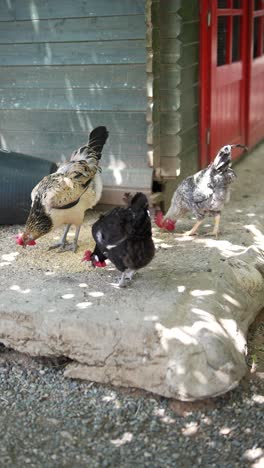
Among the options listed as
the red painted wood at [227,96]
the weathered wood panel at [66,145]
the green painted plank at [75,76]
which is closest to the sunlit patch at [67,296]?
the weathered wood panel at [66,145]

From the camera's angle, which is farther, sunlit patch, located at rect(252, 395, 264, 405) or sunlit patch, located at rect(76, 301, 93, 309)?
sunlit patch, located at rect(76, 301, 93, 309)

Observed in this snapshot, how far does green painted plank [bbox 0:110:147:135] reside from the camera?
5879 mm

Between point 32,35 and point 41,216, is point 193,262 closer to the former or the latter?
point 41,216

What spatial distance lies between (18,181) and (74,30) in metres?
1.60

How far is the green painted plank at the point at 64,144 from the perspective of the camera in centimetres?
597

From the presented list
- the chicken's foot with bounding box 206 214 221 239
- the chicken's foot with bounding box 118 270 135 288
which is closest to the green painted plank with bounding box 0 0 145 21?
the chicken's foot with bounding box 206 214 221 239

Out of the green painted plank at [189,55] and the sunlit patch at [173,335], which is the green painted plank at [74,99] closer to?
the green painted plank at [189,55]

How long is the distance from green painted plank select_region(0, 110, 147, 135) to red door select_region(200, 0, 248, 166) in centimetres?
121

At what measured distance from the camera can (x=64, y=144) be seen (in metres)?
6.29

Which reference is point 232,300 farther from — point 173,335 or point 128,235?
point 128,235

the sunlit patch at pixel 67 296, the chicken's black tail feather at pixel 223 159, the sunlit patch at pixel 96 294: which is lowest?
the sunlit patch at pixel 96 294

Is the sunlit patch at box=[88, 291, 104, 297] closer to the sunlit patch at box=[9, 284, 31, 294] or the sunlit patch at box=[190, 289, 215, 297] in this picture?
the sunlit patch at box=[9, 284, 31, 294]

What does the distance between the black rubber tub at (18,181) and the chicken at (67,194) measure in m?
0.57

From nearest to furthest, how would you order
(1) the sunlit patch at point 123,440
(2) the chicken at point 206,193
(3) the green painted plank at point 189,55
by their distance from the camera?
(1) the sunlit patch at point 123,440, (2) the chicken at point 206,193, (3) the green painted plank at point 189,55
